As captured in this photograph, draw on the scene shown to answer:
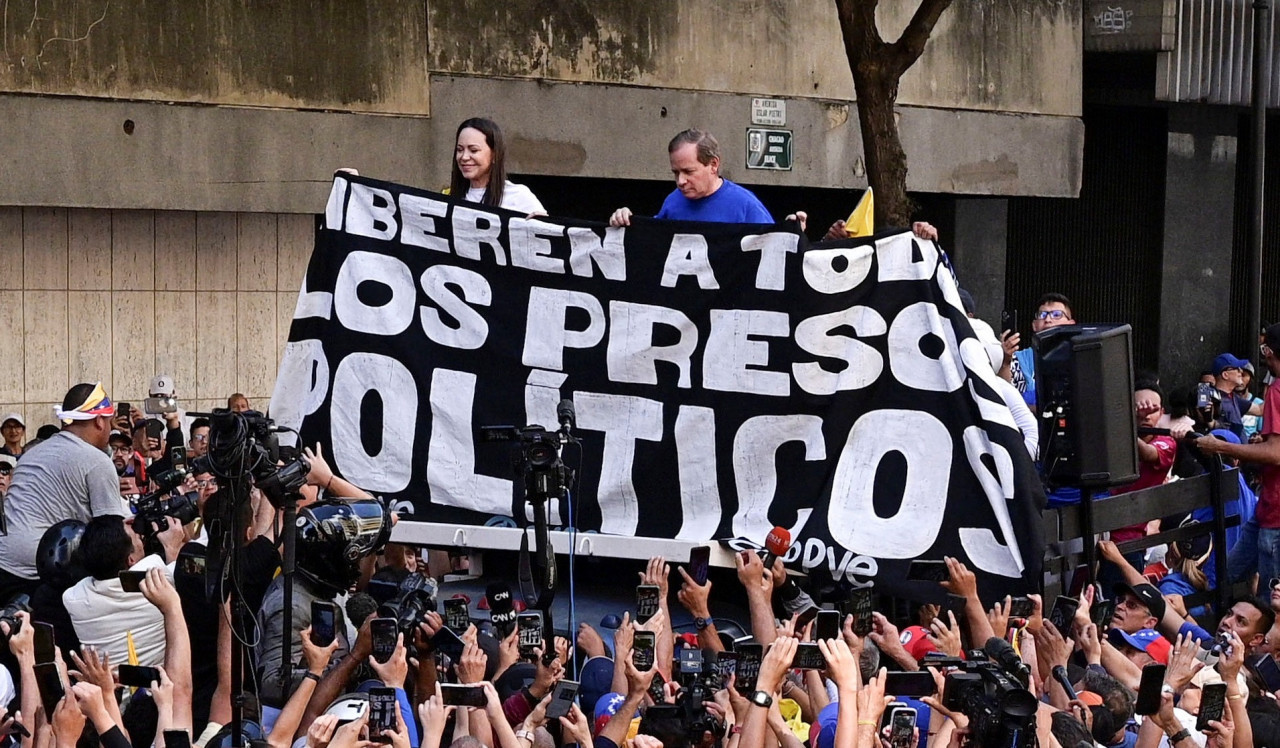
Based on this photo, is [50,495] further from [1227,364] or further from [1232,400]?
[1227,364]

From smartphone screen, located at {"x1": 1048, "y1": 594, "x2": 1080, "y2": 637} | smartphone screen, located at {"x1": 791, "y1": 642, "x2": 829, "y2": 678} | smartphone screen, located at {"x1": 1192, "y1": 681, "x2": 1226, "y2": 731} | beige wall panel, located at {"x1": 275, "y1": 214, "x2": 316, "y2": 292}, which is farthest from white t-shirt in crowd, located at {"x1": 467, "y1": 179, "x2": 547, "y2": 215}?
beige wall panel, located at {"x1": 275, "y1": 214, "x2": 316, "y2": 292}

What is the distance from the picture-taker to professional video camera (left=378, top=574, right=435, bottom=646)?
18.6 ft

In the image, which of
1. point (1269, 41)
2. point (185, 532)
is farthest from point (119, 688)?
point (1269, 41)

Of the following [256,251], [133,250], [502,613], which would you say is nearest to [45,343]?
[133,250]

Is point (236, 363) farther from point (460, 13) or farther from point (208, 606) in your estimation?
point (208, 606)

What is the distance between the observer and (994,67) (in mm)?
18266

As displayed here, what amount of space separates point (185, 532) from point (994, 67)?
13.1 meters

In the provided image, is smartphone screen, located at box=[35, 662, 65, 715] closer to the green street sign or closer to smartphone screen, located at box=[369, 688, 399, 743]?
smartphone screen, located at box=[369, 688, 399, 743]

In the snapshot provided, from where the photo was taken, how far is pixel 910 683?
5.10m

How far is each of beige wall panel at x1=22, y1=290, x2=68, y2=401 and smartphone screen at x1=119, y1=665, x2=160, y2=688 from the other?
908 cm

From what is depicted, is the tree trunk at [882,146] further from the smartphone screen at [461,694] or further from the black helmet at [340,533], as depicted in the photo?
the smartphone screen at [461,694]

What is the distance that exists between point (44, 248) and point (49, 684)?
9182 millimetres

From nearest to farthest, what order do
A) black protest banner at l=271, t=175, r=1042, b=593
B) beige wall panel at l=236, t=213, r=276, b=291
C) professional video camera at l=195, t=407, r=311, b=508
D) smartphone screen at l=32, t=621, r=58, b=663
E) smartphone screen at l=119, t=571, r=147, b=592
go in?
smartphone screen at l=32, t=621, r=58, b=663
smartphone screen at l=119, t=571, r=147, b=592
professional video camera at l=195, t=407, r=311, b=508
black protest banner at l=271, t=175, r=1042, b=593
beige wall panel at l=236, t=213, r=276, b=291

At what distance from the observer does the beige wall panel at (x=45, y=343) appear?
44.7 feet
